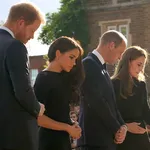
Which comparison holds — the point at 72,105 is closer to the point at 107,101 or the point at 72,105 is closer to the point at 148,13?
the point at 107,101

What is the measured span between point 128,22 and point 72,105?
13.6 m

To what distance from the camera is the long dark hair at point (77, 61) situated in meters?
3.59

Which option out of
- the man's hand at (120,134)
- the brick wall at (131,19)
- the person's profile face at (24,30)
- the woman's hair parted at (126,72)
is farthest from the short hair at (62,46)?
the brick wall at (131,19)

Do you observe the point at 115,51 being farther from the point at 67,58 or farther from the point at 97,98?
the point at 67,58

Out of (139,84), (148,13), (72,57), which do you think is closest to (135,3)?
(148,13)

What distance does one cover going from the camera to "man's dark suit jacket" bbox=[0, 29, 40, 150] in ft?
9.54

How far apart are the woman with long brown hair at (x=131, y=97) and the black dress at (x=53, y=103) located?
41.8 inches

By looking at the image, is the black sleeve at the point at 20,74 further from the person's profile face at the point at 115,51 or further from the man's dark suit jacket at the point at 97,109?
the person's profile face at the point at 115,51

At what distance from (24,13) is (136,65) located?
1.77 m

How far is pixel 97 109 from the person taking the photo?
12.5ft

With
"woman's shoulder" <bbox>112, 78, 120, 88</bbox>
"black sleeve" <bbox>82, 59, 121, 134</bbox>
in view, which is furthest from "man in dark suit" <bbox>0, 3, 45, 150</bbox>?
"woman's shoulder" <bbox>112, 78, 120, 88</bbox>

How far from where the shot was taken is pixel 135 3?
55.2 ft

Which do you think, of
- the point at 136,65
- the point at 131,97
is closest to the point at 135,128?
the point at 131,97

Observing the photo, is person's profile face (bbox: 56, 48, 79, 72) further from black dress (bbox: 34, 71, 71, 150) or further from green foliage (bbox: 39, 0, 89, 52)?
green foliage (bbox: 39, 0, 89, 52)
